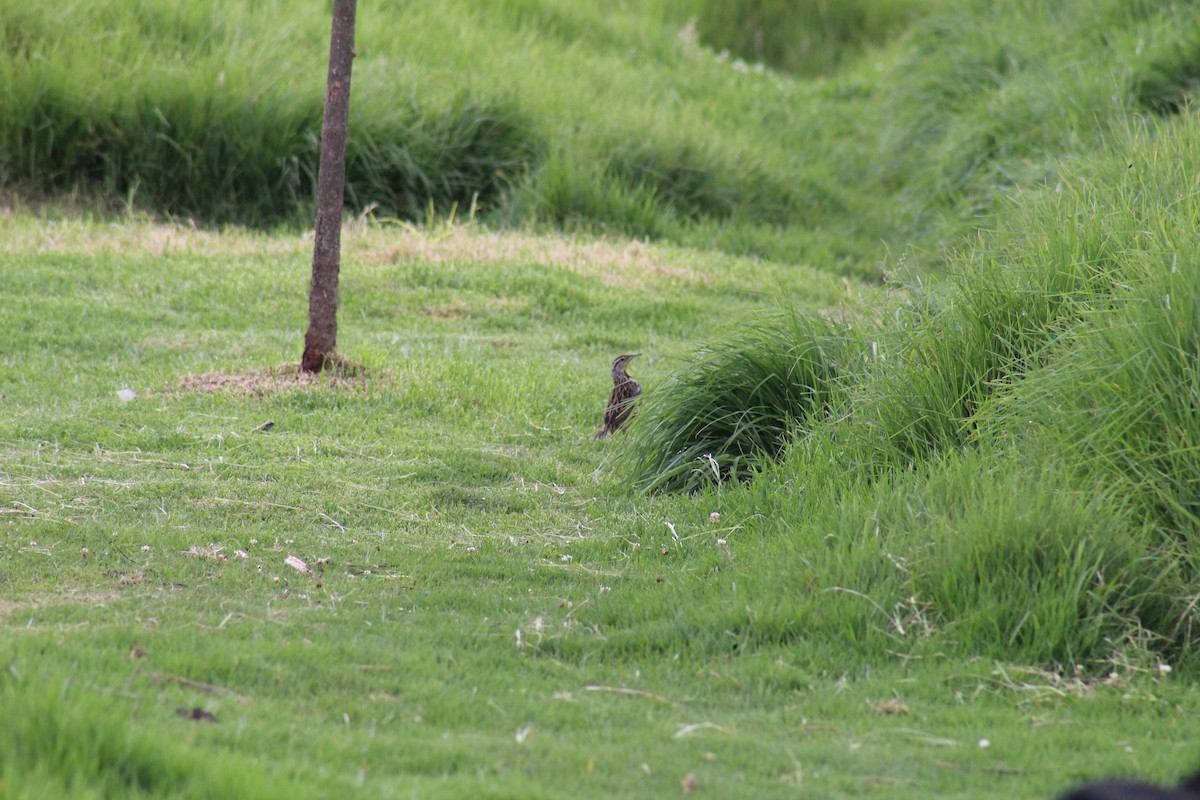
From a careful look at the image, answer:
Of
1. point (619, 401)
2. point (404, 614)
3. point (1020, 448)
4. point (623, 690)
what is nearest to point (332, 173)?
point (619, 401)

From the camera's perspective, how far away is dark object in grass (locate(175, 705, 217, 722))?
3105 mm

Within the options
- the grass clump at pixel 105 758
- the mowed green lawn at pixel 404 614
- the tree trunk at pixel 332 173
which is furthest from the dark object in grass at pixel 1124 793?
the tree trunk at pixel 332 173

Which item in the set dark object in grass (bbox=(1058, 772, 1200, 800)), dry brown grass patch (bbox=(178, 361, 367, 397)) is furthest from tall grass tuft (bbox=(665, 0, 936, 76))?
dark object in grass (bbox=(1058, 772, 1200, 800))

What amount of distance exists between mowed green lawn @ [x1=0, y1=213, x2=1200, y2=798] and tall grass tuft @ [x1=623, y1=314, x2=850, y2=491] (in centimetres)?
20

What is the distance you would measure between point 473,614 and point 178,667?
1.06m

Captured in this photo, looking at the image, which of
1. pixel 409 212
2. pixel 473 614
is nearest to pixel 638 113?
pixel 409 212

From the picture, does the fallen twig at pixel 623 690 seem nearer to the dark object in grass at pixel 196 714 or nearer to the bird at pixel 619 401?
the dark object in grass at pixel 196 714

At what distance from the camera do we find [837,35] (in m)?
20.1

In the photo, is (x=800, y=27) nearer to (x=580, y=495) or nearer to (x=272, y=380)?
(x=272, y=380)

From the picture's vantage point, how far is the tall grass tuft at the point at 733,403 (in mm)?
5773

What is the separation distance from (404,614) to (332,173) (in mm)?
3324

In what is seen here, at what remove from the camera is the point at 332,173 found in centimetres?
679

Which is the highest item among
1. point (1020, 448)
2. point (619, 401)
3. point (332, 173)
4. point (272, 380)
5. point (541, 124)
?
point (332, 173)

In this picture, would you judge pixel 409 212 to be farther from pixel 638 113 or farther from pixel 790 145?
pixel 790 145
